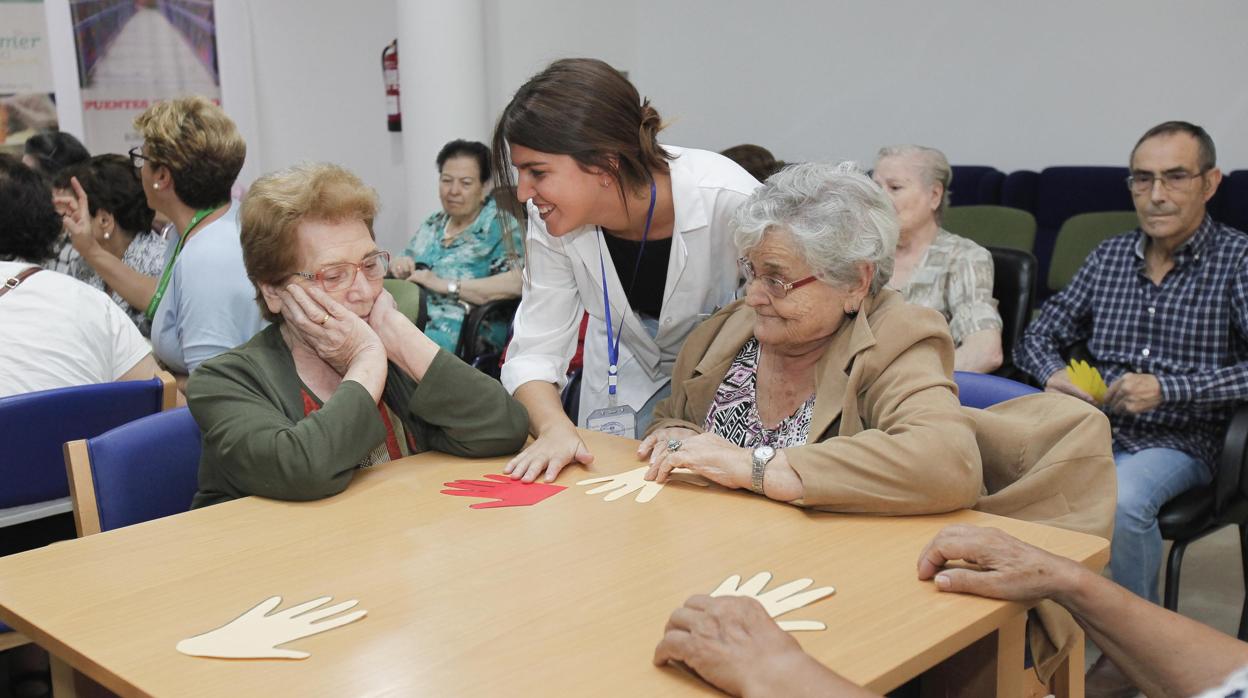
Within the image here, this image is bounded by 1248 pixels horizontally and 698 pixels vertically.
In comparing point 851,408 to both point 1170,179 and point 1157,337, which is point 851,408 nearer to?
point 1157,337

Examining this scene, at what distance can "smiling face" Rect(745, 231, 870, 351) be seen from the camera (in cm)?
196

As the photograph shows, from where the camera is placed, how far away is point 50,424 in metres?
2.25

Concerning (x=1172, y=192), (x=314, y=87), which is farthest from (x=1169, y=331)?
(x=314, y=87)

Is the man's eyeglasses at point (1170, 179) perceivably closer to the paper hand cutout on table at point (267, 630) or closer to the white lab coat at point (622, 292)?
the white lab coat at point (622, 292)

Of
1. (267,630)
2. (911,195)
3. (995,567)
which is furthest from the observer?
(911,195)

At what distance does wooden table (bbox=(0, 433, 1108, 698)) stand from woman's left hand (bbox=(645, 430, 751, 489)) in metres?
0.03

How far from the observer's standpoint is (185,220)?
335cm

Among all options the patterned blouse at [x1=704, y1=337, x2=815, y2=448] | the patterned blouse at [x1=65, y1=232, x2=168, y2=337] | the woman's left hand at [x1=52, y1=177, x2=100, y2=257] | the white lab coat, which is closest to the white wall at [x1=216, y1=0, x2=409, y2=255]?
the patterned blouse at [x1=65, y1=232, x2=168, y2=337]

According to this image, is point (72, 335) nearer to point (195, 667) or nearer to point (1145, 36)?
point (195, 667)

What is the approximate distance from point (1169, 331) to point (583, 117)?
1878 mm

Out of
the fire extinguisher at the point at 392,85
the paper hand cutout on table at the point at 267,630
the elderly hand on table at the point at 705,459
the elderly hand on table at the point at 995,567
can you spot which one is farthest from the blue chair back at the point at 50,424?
the fire extinguisher at the point at 392,85

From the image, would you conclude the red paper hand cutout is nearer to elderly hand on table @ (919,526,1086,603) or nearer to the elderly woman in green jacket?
the elderly woman in green jacket

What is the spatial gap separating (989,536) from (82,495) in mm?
1461

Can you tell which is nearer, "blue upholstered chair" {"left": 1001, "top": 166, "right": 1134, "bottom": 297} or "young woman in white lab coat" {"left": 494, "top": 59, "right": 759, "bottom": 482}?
"young woman in white lab coat" {"left": 494, "top": 59, "right": 759, "bottom": 482}
